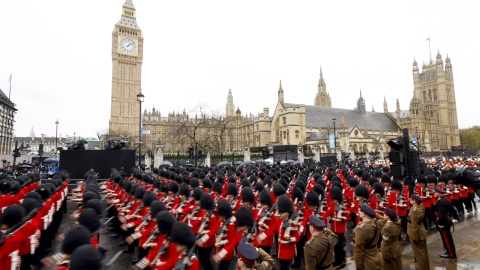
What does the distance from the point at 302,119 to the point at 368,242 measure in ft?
202

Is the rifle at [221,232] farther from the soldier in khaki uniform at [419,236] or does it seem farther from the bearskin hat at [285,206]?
the soldier in khaki uniform at [419,236]

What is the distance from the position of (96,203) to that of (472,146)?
5227 inches

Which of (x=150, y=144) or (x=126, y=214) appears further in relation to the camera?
(x=150, y=144)

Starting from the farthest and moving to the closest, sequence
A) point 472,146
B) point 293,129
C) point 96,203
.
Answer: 1. point 472,146
2. point 293,129
3. point 96,203

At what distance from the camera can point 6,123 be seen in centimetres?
5894

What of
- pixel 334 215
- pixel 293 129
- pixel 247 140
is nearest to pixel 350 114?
pixel 293 129

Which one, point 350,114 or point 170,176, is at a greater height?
point 350,114

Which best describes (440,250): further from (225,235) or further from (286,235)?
(225,235)

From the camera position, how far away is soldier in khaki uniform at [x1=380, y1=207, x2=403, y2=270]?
5.30 metres

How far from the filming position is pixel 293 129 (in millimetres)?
64312

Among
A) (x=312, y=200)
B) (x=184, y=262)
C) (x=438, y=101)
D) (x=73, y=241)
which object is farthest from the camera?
(x=438, y=101)


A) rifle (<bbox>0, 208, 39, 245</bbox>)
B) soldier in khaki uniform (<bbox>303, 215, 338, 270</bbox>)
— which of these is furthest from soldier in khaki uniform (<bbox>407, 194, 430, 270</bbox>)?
rifle (<bbox>0, 208, 39, 245</bbox>)

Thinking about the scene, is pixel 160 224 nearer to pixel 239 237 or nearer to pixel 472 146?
pixel 239 237

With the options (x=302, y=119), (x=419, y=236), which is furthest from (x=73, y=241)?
(x=302, y=119)
